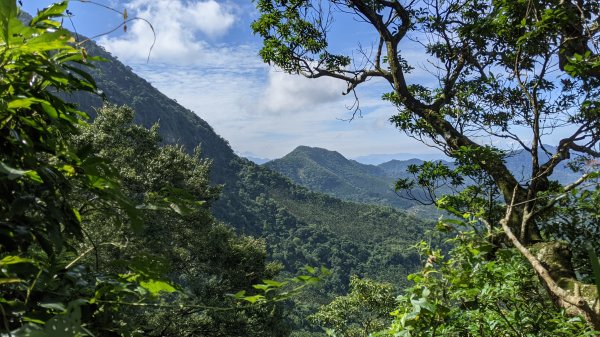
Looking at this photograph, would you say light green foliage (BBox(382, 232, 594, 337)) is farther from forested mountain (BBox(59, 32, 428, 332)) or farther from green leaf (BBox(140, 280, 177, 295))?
forested mountain (BBox(59, 32, 428, 332))

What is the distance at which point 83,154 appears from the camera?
119 centimetres

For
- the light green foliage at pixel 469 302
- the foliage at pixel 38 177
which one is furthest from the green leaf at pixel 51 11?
the light green foliage at pixel 469 302

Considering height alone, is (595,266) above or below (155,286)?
above

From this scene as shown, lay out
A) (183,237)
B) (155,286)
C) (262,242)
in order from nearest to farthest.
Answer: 1. (155,286)
2. (183,237)
3. (262,242)

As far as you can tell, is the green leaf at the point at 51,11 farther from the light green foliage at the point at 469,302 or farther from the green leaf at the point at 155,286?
the light green foliage at the point at 469,302

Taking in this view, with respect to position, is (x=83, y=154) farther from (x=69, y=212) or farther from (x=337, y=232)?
(x=337, y=232)

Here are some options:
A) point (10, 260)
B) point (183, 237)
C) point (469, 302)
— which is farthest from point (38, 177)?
point (183, 237)

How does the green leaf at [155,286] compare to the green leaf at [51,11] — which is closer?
the green leaf at [51,11]

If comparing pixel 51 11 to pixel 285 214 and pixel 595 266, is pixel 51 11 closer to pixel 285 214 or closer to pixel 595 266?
pixel 595 266

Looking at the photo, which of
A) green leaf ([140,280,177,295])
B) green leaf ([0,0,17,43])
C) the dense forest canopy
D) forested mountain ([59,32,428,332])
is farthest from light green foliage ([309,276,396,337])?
forested mountain ([59,32,428,332])

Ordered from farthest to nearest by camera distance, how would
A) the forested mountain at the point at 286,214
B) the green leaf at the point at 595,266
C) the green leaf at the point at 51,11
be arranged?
1. the forested mountain at the point at 286,214
2. the green leaf at the point at 51,11
3. the green leaf at the point at 595,266

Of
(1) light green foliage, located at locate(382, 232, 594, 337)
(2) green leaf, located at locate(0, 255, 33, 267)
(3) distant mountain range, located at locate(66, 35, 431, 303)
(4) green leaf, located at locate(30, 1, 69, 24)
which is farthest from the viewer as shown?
(3) distant mountain range, located at locate(66, 35, 431, 303)

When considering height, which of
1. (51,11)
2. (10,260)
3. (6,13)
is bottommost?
(10,260)

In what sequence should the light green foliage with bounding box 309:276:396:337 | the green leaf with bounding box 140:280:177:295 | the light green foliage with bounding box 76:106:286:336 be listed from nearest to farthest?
the green leaf with bounding box 140:280:177:295, the light green foliage with bounding box 76:106:286:336, the light green foliage with bounding box 309:276:396:337
